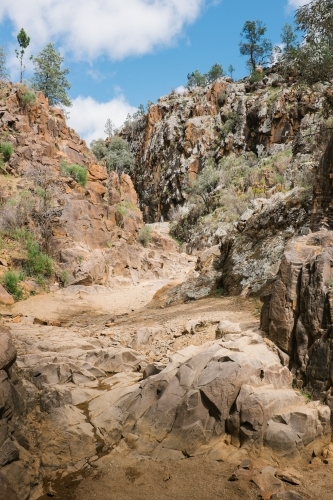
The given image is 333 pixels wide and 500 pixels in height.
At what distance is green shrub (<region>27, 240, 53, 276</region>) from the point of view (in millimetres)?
16797

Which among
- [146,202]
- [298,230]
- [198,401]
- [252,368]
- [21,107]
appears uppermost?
[21,107]

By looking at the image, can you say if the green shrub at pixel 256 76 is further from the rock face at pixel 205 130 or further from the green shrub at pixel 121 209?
the green shrub at pixel 121 209

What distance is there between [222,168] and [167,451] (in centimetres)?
3778

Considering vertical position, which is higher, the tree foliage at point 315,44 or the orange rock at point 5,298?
the tree foliage at point 315,44

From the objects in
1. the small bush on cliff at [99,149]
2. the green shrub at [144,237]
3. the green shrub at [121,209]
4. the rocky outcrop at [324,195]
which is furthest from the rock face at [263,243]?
the small bush on cliff at [99,149]

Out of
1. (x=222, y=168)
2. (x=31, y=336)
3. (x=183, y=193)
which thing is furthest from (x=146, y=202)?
(x=31, y=336)

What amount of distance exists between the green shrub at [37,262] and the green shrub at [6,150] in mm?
8136

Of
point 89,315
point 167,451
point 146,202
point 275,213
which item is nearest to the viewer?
point 167,451

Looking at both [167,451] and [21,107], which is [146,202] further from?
[167,451]

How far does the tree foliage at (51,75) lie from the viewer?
113 ft

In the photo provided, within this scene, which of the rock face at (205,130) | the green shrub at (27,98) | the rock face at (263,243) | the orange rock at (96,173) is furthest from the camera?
the rock face at (205,130)

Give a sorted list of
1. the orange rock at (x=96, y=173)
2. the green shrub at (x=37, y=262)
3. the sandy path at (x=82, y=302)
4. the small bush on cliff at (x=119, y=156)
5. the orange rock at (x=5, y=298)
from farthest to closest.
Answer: the small bush on cliff at (x=119, y=156) < the orange rock at (x=96, y=173) < the green shrub at (x=37, y=262) < the orange rock at (x=5, y=298) < the sandy path at (x=82, y=302)

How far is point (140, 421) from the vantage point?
5.33 metres

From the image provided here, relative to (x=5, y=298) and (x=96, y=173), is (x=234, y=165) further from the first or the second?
(x=5, y=298)
